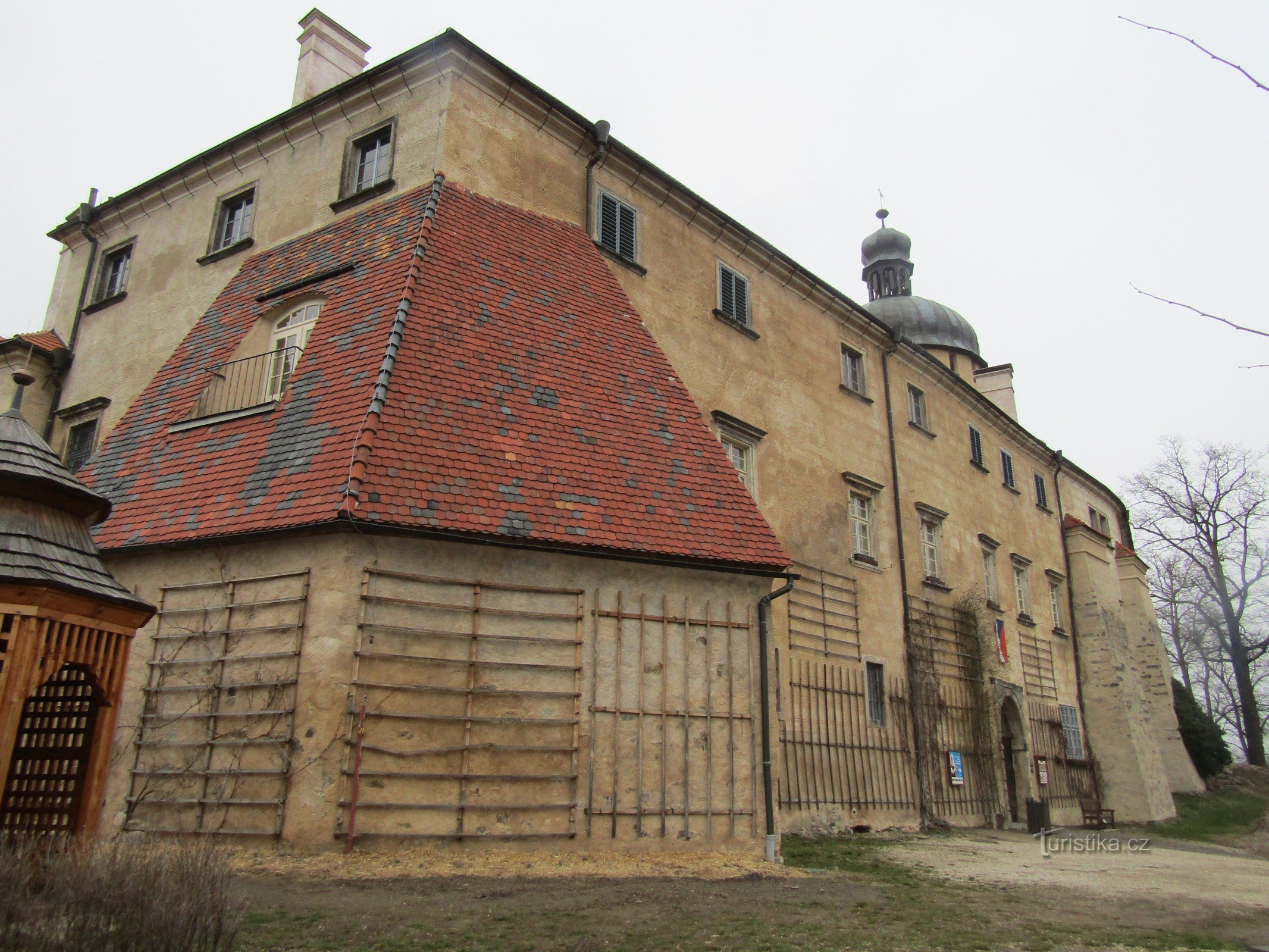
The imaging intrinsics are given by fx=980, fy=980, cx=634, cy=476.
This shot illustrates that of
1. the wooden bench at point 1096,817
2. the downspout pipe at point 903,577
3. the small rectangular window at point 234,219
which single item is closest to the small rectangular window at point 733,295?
the downspout pipe at point 903,577

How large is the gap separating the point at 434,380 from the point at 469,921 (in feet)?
21.1

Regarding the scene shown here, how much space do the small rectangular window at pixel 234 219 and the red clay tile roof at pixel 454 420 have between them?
1897mm

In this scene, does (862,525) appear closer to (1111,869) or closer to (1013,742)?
(1013,742)

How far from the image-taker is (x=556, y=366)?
1322 cm

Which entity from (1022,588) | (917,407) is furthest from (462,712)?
(1022,588)

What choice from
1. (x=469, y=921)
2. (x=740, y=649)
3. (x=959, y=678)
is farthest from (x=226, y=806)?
(x=959, y=678)

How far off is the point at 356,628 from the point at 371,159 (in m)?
8.43

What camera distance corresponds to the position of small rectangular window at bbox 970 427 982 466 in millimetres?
25344

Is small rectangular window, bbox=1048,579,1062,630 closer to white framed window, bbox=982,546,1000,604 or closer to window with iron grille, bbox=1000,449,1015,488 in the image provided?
window with iron grille, bbox=1000,449,1015,488

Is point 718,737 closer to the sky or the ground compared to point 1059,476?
closer to the ground

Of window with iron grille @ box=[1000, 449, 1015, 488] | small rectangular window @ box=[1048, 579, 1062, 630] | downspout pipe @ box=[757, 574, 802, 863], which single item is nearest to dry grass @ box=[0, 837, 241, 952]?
downspout pipe @ box=[757, 574, 802, 863]

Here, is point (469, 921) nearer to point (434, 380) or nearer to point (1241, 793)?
point (434, 380)

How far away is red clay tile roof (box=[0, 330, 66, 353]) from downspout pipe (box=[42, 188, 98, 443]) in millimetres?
185

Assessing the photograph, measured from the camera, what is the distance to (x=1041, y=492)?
29734mm
